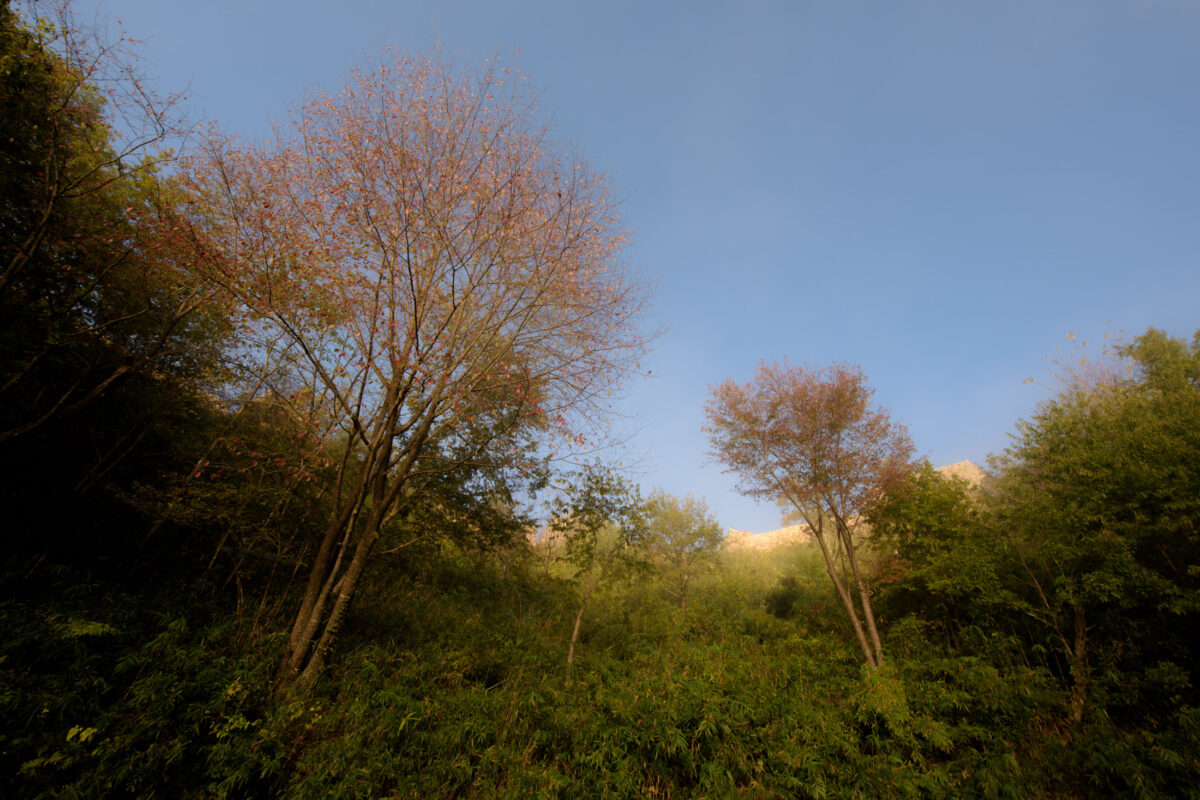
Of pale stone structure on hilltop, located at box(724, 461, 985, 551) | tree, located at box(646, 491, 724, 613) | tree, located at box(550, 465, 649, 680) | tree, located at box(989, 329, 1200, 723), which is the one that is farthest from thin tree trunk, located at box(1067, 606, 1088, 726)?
pale stone structure on hilltop, located at box(724, 461, 985, 551)

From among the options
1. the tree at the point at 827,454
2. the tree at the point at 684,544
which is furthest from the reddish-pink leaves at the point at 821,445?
the tree at the point at 684,544

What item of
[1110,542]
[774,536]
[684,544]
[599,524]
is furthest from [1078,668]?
[774,536]

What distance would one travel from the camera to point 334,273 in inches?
236

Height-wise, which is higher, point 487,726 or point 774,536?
point 774,536

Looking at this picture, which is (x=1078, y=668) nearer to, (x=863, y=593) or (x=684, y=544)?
(x=863, y=593)

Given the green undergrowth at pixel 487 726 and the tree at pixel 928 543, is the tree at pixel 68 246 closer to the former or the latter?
the green undergrowth at pixel 487 726

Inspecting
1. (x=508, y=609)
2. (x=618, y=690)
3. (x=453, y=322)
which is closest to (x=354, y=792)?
(x=618, y=690)

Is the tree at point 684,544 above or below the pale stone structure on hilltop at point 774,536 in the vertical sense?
below

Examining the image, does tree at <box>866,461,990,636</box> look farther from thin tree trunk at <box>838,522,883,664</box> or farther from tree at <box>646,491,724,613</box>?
tree at <box>646,491,724,613</box>

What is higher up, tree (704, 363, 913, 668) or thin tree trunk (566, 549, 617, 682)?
tree (704, 363, 913, 668)

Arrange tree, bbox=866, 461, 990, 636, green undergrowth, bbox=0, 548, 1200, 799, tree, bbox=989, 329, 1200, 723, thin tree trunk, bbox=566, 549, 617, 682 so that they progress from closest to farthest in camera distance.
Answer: green undergrowth, bbox=0, 548, 1200, 799 → tree, bbox=989, 329, 1200, 723 → thin tree trunk, bbox=566, 549, 617, 682 → tree, bbox=866, 461, 990, 636

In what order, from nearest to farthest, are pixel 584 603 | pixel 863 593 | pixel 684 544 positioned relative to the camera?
pixel 584 603 < pixel 863 593 < pixel 684 544

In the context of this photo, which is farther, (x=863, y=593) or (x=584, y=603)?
(x=863, y=593)

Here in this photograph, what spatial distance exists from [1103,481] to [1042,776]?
20.6 ft
